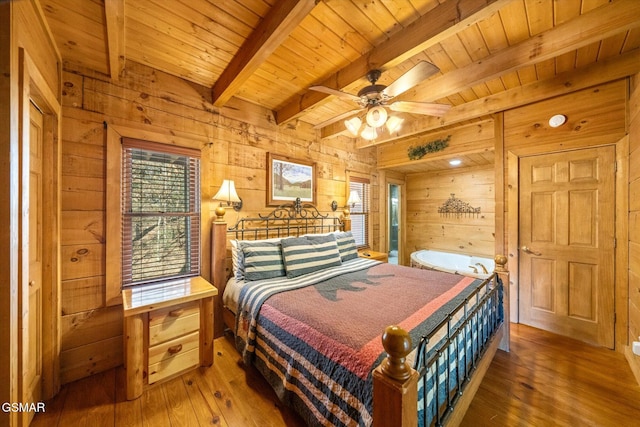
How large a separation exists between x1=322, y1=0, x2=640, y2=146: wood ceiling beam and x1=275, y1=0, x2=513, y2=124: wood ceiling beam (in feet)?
2.51

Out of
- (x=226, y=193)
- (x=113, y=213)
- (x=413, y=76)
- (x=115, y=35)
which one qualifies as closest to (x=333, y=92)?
(x=413, y=76)

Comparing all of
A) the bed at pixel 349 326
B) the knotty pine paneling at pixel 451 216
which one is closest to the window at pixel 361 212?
the bed at pixel 349 326

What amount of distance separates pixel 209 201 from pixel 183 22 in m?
1.46

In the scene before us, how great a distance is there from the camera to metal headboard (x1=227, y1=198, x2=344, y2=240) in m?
2.78

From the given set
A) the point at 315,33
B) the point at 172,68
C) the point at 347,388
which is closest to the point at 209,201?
the point at 172,68

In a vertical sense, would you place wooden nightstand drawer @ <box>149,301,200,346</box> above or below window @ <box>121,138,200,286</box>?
below

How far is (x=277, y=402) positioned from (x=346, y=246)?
5.87 ft

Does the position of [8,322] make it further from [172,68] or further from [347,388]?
[172,68]

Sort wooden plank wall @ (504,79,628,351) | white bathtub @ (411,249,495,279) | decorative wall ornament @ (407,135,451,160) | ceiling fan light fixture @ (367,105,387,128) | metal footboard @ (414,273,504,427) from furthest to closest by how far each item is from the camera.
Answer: white bathtub @ (411,249,495,279)
decorative wall ornament @ (407,135,451,160)
wooden plank wall @ (504,79,628,351)
ceiling fan light fixture @ (367,105,387,128)
metal footboard @ (414,273,504,427)

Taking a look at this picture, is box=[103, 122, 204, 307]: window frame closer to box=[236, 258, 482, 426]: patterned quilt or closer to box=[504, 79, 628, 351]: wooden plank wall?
box=[236, 258, 482, 426]: patterned quilt

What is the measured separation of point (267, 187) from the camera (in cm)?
293

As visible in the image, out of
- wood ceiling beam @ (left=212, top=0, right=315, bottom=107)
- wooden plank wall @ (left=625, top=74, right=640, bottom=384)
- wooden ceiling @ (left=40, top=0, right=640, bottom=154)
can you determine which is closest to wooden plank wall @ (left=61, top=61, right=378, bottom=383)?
wooden ceiling @ (left=40, top=0, right=640, bottom=154)

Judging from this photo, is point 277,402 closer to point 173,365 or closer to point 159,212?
point 173,365

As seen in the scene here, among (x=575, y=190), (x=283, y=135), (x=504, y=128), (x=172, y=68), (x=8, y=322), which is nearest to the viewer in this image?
(x=8, y=322)
